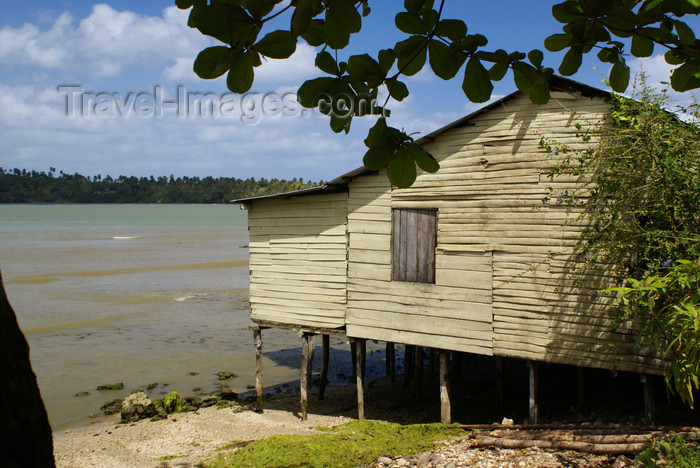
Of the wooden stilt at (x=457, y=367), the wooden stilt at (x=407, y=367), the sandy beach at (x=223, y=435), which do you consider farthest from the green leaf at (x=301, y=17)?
the wooden stilt at (x=457, y=367)

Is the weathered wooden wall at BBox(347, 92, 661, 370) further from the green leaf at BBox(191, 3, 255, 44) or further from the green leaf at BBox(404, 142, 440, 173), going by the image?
the green leaf at BBox(191, 3, 255, 44)

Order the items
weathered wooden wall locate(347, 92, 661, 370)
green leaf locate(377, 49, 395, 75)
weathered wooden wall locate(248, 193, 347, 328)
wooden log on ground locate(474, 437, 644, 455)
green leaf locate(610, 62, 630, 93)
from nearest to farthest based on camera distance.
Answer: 1. green leaf locate(377, 49, 395, 75)
2. green leaf locate(610, 62, 630, 93)
3. wooden log on ground locate(474, 437, 644, 455)
4. weathered wooden wall locate(347, 92, 661, 370)
5. weathered wooden wall locate(248, 193, 347, 328)

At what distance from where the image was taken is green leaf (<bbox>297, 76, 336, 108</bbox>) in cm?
199

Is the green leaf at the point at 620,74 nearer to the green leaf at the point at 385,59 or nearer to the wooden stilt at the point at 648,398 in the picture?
the green leaf at the point at 385,59

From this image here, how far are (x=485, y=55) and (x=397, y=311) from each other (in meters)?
9.34

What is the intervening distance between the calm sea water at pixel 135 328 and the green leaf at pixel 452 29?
1451 centimetres

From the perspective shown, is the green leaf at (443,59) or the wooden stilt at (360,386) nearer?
the green leaf at (443,59)

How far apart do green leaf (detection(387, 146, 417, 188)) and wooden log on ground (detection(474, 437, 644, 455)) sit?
627cm

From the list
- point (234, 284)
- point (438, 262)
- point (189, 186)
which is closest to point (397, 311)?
point (438, 262)

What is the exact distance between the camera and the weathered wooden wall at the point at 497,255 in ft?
31.0

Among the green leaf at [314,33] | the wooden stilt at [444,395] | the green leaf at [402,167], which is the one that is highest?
the green leaf at [314,33]

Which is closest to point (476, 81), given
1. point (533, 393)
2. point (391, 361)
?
point (533, 393)

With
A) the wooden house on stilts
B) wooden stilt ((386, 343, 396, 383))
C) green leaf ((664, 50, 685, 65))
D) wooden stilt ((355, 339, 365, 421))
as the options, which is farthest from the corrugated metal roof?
green leaf ((664, 50, 685, 65))

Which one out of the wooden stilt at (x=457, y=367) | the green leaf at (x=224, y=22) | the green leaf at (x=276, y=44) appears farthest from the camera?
the wooden stilt at (x=457, y=367)
